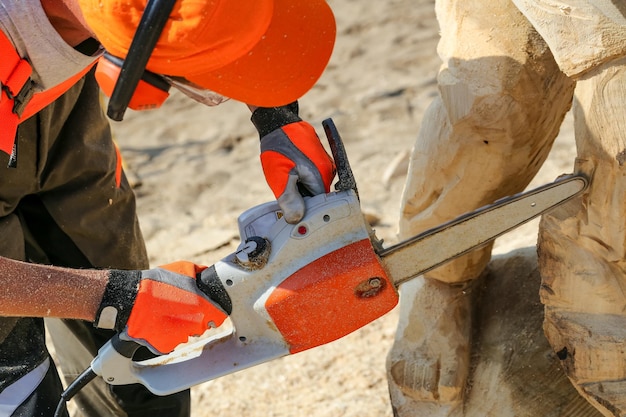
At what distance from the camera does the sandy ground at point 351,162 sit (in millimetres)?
3023

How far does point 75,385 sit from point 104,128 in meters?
0.80

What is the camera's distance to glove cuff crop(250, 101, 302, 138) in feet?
7.11

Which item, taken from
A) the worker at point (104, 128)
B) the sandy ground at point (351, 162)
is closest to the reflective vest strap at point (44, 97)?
the worker at point (104, 128)

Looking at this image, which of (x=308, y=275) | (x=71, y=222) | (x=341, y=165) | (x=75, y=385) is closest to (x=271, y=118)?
(x=341, y=165)

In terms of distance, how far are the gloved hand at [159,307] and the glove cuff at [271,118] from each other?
1.43 feet

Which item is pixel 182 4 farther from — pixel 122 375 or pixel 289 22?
pixel 122 375

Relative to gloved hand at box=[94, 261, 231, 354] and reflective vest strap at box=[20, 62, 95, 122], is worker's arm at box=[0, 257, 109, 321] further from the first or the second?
reflective vest strap at box=[20, 62, 95, 122]

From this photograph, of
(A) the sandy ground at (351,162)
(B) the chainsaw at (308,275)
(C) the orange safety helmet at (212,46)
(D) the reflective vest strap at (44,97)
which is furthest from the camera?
(A) the sandy ground at (351,162)

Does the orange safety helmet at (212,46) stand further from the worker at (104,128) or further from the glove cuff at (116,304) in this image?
the glove cuff at (116,304)

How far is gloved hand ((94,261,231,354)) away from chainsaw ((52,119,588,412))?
3 centimetres

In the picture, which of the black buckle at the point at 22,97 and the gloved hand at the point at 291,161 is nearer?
the black buckle at the point at 22,97

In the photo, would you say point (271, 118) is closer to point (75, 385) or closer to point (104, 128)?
point (104, 128)

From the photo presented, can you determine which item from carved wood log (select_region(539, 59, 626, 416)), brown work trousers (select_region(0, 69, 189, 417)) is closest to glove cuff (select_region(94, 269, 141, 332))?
brown work trousers (select_region(0, 69, 189, 417))

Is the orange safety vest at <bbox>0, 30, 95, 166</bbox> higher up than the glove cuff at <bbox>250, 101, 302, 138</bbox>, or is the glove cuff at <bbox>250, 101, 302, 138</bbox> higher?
the orange safety vest at <bbox>0, 30, 95, 166</bbox>
